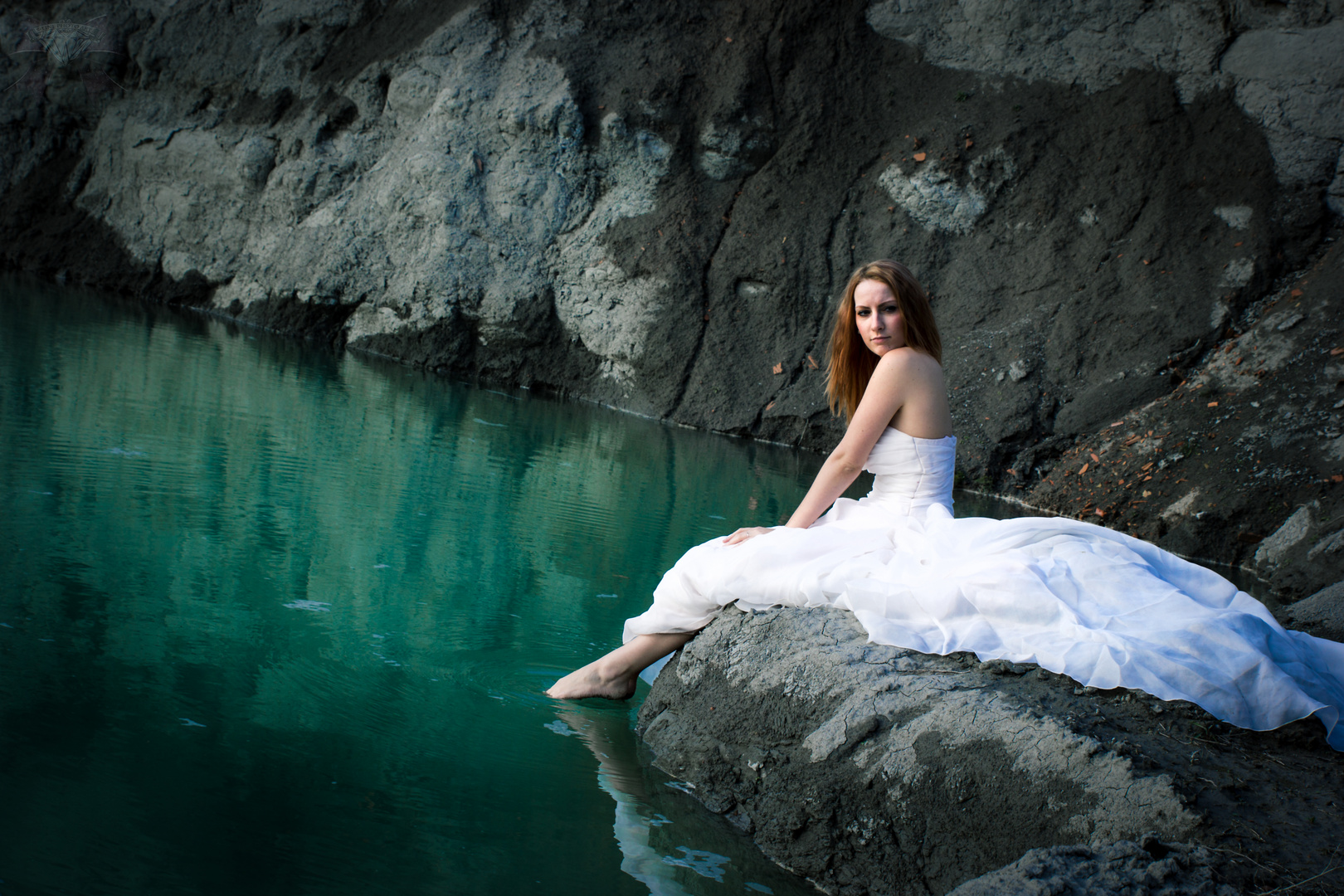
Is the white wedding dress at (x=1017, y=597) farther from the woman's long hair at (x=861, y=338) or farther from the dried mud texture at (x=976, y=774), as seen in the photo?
the woman's long hair at (x=861, y=338)

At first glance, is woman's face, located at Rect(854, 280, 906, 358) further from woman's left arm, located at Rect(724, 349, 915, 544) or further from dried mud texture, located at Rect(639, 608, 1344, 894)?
dried mud texture, located at Rect(639, 608, 1344, 894)

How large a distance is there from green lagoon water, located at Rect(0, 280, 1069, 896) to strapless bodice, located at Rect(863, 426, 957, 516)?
3.65 ft

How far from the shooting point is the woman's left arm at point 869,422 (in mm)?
3264

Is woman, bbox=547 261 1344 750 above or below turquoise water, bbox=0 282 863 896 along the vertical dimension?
above

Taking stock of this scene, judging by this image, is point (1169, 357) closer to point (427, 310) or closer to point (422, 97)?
point (427, 310)

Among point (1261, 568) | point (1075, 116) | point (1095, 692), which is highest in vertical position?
point (1075, 116)

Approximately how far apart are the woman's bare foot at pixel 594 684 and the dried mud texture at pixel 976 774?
40 centimetres

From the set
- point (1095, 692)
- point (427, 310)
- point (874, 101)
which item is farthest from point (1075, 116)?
point (1095, 692)

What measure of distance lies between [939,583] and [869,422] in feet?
2.51

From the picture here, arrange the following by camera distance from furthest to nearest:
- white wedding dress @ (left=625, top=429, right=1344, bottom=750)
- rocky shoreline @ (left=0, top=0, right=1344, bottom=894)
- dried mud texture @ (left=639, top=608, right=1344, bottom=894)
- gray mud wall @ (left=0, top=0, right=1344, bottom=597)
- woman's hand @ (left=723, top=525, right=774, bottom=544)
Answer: gray mud wall @ (left=0, top=0, right=1344, bottom=597) < rocky shoreline @ (left=0, top=0, right=1344, bottom=894) < woman's hand @ (left=723, top=525, right=774, bottom=544) < white wedding dress @ (left=625, top=429, right=1344, bottom=750) < dried mud texture @ (left=639, top=608, right=1344, bottom=894)

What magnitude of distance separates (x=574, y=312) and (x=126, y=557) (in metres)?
9.81

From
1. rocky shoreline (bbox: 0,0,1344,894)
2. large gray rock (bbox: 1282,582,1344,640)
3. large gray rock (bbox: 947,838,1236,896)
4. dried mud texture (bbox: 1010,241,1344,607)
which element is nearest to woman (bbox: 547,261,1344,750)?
large gray rock (bbox: 947,838,1236,896)

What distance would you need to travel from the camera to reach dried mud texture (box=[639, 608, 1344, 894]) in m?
1.94

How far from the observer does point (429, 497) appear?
5621 mm
